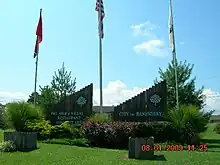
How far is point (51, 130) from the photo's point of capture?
Result: 69.2 feet

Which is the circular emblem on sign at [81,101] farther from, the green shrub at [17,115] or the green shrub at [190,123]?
the green shrub at [190,123]

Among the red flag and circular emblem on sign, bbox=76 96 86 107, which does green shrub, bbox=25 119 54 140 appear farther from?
the red flag

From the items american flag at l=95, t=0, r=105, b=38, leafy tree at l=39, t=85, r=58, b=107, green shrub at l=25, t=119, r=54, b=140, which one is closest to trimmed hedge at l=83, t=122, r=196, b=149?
green shrub at l=25, t=119, r=54, b=140

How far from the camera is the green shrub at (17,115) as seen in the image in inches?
832

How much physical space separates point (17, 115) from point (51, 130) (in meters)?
2.12

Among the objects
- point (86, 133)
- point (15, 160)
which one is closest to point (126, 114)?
Answer: point (86, 133)

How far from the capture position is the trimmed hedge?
1903cm

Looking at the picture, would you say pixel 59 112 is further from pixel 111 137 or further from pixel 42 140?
pixel 111 137

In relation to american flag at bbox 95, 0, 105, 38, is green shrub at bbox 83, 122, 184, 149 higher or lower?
lower

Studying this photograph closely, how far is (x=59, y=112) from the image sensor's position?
2467cm

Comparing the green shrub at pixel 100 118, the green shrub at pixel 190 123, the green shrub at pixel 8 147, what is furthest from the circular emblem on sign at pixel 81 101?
the green shrub at pixel 8 147

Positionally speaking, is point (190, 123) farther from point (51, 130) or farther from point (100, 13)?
point (100, 13)

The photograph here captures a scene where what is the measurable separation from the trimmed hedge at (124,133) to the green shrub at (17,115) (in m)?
3.88

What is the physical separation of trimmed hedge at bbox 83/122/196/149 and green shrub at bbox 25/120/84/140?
1640 mm
